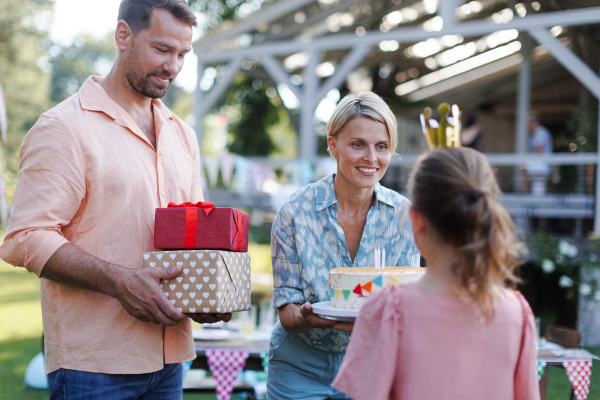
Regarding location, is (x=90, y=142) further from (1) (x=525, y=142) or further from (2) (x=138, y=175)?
(1) (x=525, y=142)

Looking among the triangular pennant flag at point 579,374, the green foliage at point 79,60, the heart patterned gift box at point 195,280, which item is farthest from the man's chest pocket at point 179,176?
the green foliage at point 79,60

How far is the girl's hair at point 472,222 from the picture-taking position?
1.79m

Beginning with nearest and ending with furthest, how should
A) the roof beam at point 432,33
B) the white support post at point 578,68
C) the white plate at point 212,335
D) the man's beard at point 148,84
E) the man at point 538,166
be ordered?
1. the man's beard at point 148,84
2. the white plate at point 212,335
3. the white support post at point 578,68
4. the roof beam at point 432,33
5. the man at point 538,166

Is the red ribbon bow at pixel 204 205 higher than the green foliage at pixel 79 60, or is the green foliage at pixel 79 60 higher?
the green foliage at pixel 79 60

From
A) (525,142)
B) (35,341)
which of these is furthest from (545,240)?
(35,341)

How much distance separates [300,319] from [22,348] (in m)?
7.44

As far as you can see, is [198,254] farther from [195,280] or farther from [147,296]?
[147,296]

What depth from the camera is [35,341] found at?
29.6 ft

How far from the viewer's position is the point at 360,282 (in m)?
2.21

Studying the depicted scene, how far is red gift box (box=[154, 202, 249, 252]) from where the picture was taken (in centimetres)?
228

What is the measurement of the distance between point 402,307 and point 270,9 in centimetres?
1148

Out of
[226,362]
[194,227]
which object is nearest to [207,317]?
[194,227]

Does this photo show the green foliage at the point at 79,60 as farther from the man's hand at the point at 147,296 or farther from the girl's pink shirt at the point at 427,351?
the girl's pink shirt at the point at 427,351

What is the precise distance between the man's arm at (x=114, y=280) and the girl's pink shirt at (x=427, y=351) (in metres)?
0.73
